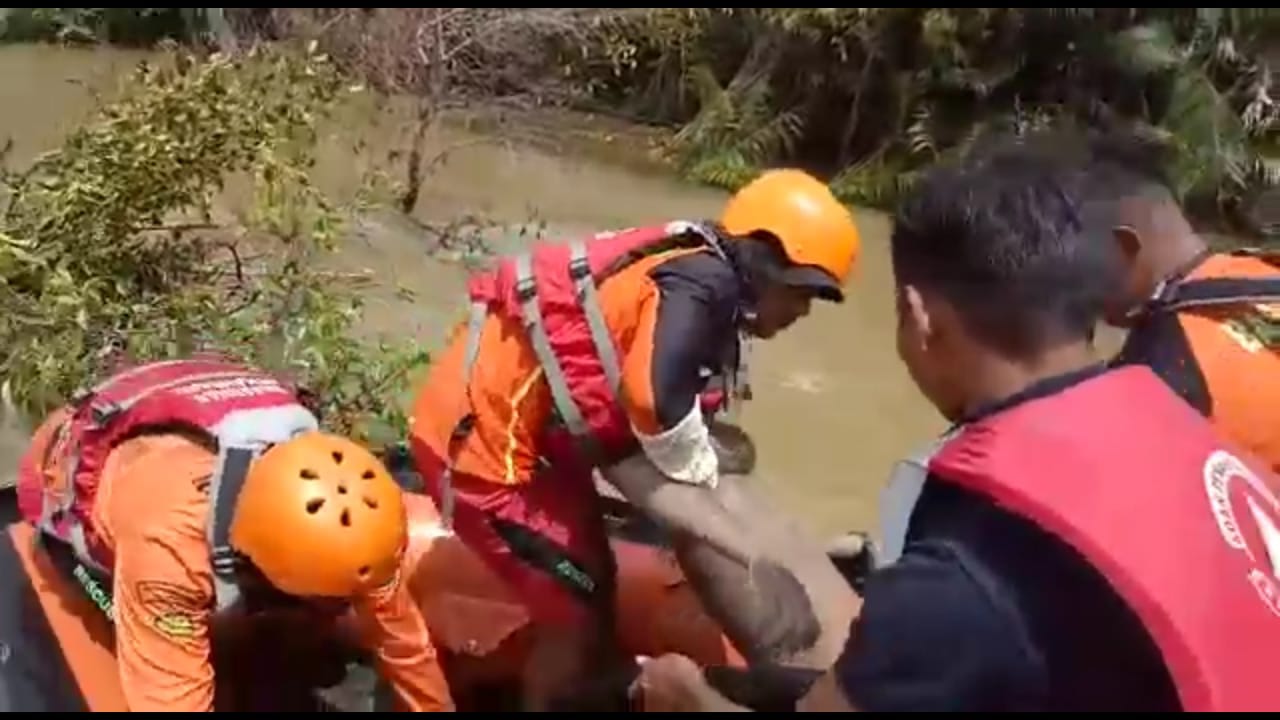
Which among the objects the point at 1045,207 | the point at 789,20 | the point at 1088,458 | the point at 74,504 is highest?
the point at 1045,207

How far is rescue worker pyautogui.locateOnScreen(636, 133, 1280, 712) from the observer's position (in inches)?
70.7

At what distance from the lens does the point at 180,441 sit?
3059 millimetres

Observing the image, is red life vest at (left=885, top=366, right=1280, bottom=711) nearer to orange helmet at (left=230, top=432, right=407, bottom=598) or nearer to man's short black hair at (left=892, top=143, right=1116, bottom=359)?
man's short black hair at (left=892, top=143, right=1116, bottom=359)

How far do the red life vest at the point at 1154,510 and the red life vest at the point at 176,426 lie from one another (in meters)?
1.38

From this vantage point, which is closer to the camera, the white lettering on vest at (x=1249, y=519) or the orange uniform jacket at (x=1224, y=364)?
the white lettering on vest at (x=1249, y=519)

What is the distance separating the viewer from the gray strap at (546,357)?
3289 millimetres

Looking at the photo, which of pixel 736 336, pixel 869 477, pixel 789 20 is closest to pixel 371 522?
pixel 736 336

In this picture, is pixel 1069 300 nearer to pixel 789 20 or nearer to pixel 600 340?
pixel 600 340

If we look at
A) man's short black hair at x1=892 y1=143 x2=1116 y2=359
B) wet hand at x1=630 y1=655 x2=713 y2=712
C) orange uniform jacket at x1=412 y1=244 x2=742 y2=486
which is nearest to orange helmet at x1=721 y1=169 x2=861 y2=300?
orange uniform jacket at x1=412 y1=244 x2=742 y2=486

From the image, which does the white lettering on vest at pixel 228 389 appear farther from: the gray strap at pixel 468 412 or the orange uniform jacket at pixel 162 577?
the gray strap at pixel 468 412

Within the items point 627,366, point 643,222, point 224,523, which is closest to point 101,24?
point 643,222

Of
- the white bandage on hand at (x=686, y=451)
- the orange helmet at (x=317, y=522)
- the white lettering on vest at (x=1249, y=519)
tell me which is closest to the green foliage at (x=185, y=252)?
the white bandage on hand at (x=686, y=451)

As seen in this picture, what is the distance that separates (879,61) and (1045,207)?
7806mm

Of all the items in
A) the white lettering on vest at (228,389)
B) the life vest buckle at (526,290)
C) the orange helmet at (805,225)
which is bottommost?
the white lettering on vest at (228,389)
